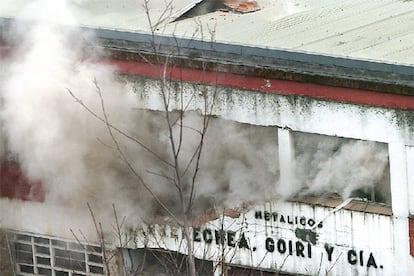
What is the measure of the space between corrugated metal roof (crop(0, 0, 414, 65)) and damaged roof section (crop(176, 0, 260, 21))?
9 cm

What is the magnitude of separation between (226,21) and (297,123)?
282cm

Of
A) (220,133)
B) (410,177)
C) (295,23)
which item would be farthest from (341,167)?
(295,23)

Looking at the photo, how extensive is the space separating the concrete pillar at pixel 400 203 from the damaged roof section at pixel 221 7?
4.36 metres

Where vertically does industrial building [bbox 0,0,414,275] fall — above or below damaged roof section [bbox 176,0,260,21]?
below

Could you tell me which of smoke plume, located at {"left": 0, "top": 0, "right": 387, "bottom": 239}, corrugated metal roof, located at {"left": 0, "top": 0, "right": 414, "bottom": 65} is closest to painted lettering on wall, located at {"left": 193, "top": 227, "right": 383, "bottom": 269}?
smoke plume, located at {"left": 0, "top": 0, "right": 387, "bottom": 239}

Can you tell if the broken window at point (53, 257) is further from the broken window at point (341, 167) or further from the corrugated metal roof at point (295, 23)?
the broken window at point (341, 167)

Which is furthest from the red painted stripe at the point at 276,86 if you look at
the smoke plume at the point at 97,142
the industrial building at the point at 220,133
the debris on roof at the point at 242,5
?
the debris on roof at the point at 242,5

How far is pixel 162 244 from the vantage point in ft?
56.6

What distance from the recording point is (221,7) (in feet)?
61.1

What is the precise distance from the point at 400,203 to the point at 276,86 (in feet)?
7.03

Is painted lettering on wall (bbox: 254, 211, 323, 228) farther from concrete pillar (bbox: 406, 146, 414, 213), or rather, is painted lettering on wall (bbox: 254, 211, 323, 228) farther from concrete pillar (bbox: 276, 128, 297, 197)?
concrete pillar (bbox: 406, 146, 414, 213)

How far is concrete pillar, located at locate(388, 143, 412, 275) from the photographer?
14906 mm

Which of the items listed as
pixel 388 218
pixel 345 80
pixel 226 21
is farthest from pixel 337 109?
pixel 226 21

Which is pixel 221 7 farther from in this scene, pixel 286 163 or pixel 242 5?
pixel 286 163
